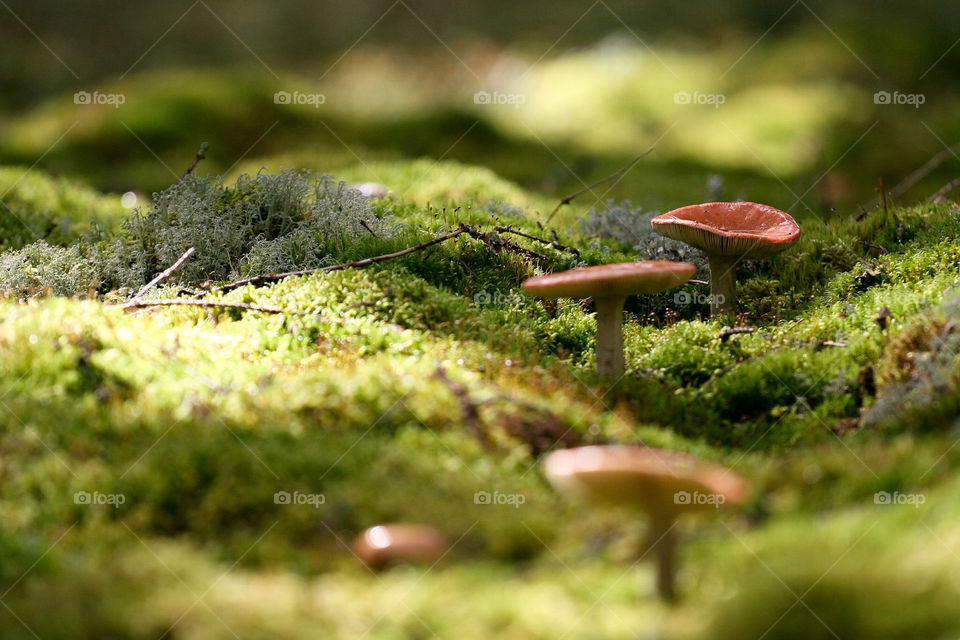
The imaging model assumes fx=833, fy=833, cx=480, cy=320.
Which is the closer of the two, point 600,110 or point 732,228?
point 732,228

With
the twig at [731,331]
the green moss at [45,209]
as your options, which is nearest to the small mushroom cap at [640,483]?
the twig at [731,331]

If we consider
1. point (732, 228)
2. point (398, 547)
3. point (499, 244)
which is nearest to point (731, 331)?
point (732, 228)

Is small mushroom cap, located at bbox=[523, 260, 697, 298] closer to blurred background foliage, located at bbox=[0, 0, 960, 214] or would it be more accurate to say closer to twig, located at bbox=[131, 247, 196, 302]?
twig, located at bbox=[131, 247, 196, 302]

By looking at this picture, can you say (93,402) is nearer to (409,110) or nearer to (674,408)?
(674,408)

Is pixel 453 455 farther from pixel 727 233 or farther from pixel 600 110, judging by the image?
pixel 600 110

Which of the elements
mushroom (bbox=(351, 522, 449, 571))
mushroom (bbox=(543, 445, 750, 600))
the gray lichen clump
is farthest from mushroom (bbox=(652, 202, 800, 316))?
mushroom (bbox=(351, 522, 449, 571))
